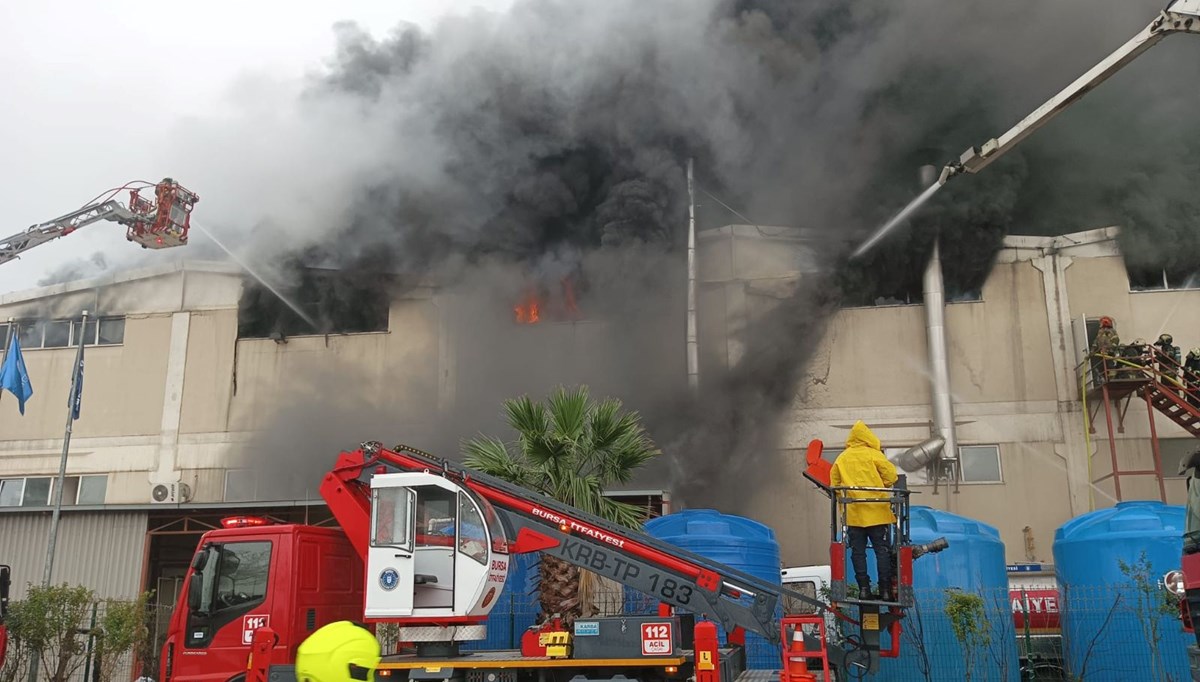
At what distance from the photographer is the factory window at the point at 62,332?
23.1 m

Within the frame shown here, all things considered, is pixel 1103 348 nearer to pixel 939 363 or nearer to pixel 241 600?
pixel 939 363

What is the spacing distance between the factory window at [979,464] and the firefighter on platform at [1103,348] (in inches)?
98.5

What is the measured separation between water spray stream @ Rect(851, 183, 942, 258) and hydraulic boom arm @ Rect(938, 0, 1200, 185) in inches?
64.1

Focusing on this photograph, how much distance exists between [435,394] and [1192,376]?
16.1 metres

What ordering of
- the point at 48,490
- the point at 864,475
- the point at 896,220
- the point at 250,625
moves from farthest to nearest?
the point at 48,490, the point at 896,220, the point at 250,625, the point at 864,475

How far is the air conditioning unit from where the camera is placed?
2123cm

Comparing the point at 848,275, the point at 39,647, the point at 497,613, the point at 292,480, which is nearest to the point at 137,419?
the point at 292,480

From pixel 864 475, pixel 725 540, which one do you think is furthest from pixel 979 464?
pixel 864 475

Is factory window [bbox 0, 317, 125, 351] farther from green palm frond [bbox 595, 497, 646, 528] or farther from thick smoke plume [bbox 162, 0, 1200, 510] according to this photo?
green palm frond [bbox 595, 497, 646, 528]

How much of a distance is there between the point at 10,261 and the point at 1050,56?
23.3 meters

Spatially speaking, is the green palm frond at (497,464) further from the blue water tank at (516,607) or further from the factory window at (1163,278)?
the factory window at (1163,278)

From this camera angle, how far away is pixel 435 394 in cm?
2119

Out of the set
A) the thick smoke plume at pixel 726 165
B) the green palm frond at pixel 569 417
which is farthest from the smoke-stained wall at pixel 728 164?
the green palm frond at pixel 569 417

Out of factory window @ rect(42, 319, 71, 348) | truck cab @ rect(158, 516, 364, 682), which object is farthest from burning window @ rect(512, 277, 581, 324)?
truck cab @ rect(158, 516, 364, 682)
